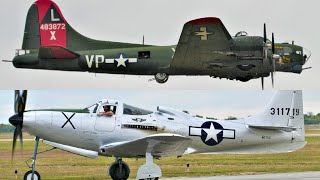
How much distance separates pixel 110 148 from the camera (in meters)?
20.2

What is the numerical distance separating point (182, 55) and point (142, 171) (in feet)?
19.9

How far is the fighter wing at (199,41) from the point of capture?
76.0 feet

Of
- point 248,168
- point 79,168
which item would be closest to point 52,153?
point 79,168

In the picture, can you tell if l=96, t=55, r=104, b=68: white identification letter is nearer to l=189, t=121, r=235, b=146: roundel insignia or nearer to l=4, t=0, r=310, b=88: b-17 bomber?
l=4, t=0, r=310, b=88: b-17 bomber

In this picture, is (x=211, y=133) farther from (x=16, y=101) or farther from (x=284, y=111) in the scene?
(x=16, y=101)

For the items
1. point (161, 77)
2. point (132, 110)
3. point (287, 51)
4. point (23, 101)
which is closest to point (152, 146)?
point (132, 110)

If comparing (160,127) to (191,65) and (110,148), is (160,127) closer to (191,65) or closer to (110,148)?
(110,148)

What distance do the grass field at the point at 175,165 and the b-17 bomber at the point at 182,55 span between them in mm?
3257

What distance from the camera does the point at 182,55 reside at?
24203 mm

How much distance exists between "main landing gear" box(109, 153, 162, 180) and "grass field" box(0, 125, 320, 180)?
2327 mm

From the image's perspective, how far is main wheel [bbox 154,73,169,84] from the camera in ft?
81.2

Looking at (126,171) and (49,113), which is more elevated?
(49,113)

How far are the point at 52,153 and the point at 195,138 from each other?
1326 cm

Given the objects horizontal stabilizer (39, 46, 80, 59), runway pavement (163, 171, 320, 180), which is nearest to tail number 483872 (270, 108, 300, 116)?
runway pavement (163, 171, 320, 180)
